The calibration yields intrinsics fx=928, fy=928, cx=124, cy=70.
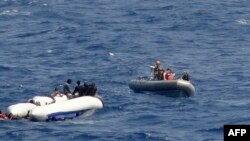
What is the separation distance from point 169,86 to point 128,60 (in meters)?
12.2

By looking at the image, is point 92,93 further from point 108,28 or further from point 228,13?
point 228,13

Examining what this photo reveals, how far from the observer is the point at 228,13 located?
3265 inches

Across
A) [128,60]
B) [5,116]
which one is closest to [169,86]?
[5,116]

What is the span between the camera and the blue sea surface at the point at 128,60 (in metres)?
41.5

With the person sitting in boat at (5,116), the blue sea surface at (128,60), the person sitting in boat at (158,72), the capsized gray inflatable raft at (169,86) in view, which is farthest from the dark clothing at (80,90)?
the person sitting in boat at (158,72)

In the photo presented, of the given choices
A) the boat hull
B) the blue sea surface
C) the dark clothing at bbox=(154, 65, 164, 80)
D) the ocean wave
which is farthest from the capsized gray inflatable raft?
the ocean wave

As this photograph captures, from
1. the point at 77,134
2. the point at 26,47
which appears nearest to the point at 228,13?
the point at 26,47

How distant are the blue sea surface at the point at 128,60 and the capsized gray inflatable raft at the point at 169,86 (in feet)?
1.18

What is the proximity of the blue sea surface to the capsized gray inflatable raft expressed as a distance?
1.18 ft

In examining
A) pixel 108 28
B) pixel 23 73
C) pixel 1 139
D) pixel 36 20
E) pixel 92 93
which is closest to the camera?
pixel 1 139

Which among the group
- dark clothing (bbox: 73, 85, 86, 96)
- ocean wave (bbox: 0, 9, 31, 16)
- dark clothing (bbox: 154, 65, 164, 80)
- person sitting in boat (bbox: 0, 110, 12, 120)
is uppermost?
ocean wave (bbox: 0, 9, 31, 16)

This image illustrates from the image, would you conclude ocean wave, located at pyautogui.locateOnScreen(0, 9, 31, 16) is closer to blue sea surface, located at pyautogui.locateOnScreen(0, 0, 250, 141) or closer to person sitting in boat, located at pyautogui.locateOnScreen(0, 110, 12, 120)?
blue sea surface, located at pyautogui.locateOnScreen(0, 0, 250, 141)

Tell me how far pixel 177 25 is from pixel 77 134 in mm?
37993

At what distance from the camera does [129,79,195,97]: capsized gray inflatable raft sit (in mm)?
49062
